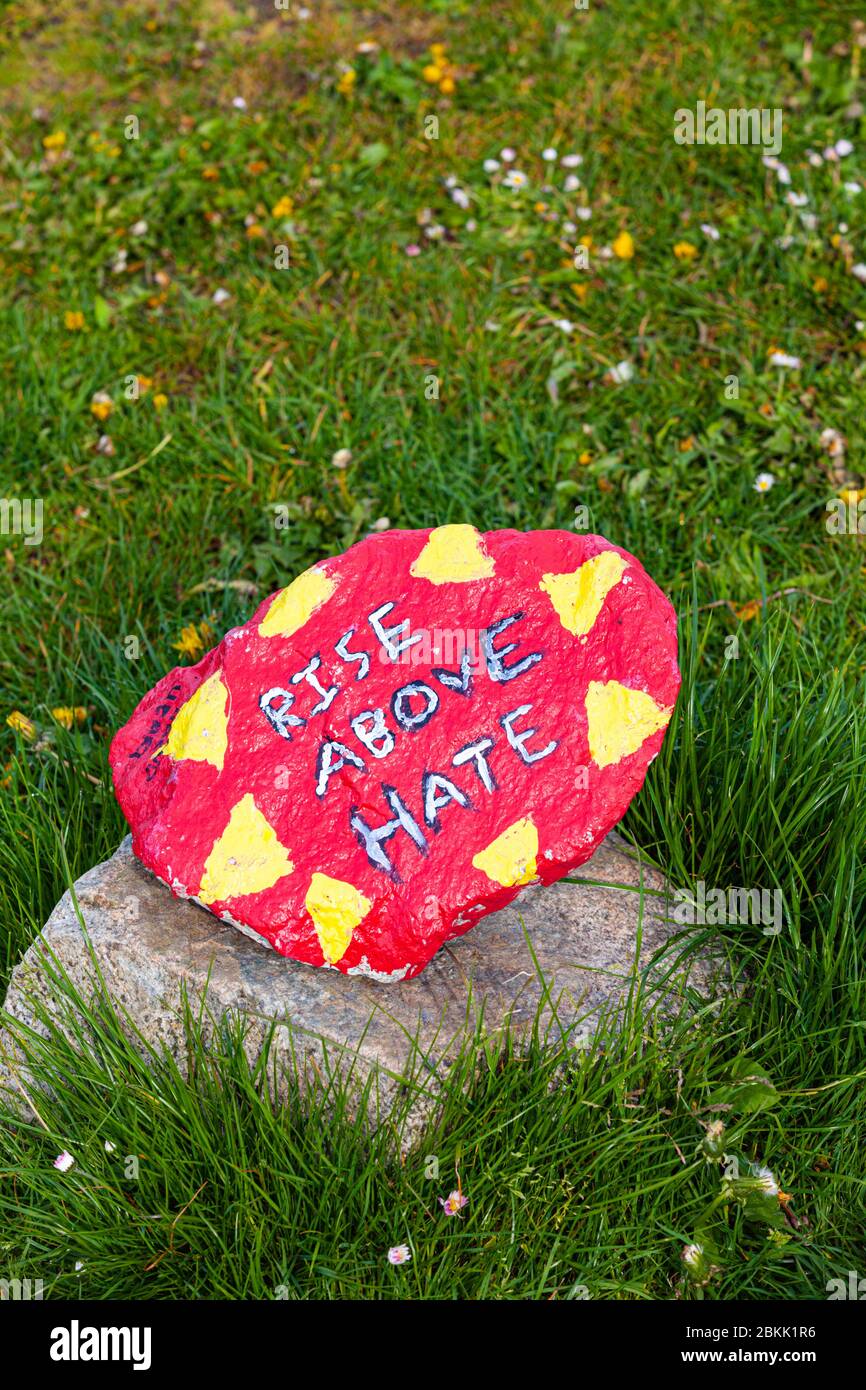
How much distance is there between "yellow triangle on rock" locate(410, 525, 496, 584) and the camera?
2459mm

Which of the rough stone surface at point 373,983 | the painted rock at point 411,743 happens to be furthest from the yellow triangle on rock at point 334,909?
the rough stone surface at point 373,983

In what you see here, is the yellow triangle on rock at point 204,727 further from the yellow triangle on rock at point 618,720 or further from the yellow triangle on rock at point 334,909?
the yellow triangle on rock at point 618,720

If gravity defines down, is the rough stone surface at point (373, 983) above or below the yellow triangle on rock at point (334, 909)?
below

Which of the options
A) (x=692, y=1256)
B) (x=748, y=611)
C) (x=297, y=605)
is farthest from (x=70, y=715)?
(x=692, y=1256)

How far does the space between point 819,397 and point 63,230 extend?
9.26 feet

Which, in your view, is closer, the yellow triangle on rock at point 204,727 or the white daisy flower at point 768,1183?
the white daisy flower at point 768,1183

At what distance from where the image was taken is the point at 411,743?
7.64ft

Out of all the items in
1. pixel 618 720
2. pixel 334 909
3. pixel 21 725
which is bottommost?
pixel 21 725

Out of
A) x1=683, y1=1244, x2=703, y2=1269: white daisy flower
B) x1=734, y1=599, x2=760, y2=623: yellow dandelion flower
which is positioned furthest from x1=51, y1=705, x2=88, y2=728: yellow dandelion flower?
x1=683, y1=1244, x2=703, y2=1269: white daisy flower

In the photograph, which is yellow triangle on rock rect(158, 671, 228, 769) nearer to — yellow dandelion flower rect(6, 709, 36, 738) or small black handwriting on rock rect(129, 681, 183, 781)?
small black handwriting on rock rect(129, 681, 183, 781)

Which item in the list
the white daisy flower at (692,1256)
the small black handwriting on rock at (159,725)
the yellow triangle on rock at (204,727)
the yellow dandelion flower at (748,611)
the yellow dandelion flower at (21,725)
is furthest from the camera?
the yellow dandelion flower at (748,611)

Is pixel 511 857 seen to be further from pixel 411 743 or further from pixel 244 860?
pixel 244 860

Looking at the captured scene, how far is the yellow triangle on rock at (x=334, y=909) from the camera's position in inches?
88.9

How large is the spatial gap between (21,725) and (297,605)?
3.54 ft
